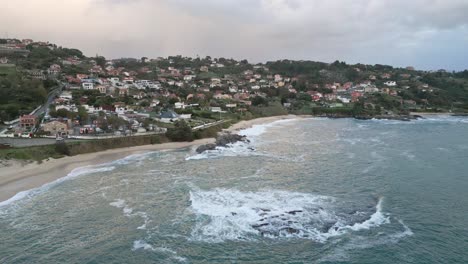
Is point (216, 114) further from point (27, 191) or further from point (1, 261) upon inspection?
point (1, 261)

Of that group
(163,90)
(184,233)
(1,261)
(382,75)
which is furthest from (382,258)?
(382,75)

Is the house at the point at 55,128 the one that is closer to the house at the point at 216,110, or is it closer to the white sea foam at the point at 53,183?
the white sea foam at the point at 53,183

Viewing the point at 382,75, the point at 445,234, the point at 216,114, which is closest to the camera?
the point at 445,234

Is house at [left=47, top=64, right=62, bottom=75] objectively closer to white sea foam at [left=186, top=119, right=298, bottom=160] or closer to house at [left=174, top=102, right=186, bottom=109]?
house at [left=174, top=102, right=186, bottom=109]

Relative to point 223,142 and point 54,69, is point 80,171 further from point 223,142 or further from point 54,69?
point 54,69

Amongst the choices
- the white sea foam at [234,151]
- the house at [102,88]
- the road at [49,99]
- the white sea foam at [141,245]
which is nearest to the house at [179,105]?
the house at [102,88]

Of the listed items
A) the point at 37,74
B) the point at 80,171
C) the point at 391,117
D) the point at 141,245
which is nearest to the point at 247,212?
the point at 141,245

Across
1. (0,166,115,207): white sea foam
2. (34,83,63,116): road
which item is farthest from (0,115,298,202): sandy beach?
(34,83,63,116): road
